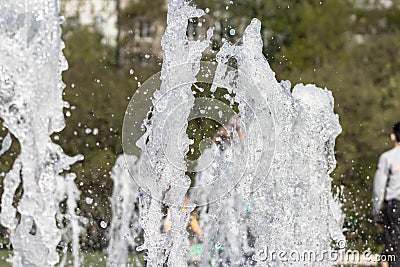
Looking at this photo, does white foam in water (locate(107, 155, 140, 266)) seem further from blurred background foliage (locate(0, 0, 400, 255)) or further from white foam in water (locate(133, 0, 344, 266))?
white foam in water (locate(133, 0, 344, 266))

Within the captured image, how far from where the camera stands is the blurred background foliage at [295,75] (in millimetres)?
8078

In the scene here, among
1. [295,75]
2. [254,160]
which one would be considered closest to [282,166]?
[254,160]

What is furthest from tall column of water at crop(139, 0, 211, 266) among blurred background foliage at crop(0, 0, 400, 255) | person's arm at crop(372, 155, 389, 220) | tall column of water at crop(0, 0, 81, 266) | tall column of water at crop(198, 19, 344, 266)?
blurred background foliage at crop(0, 0, 400, 255)

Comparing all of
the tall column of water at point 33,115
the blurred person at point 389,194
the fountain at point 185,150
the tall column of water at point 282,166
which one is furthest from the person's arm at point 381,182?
the tall column of water at point 33,115

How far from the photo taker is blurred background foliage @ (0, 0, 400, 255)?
808 cm

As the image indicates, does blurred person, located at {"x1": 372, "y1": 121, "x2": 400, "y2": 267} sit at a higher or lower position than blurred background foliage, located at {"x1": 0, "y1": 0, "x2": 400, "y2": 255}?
lower

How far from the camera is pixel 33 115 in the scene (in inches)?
153

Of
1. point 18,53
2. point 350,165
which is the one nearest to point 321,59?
point 350,165

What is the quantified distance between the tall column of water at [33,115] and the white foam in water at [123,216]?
7.74 ft

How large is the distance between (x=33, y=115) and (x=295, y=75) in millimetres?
6167

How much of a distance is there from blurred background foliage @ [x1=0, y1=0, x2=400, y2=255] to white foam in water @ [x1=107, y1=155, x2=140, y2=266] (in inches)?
8.6

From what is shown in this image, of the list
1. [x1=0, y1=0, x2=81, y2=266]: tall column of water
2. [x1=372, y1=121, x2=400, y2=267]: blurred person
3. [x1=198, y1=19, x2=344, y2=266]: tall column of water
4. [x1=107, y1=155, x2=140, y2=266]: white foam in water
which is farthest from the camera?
[x1=107, y1=155, x2=140, y2=266]: white foam in water

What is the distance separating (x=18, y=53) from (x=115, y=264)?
97.2 inches

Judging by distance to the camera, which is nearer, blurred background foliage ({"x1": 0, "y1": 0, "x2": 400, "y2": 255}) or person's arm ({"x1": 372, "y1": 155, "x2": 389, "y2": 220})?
person's arm ({"x1": 372, "y1": 155, "x2": 389, "y2": 220})
